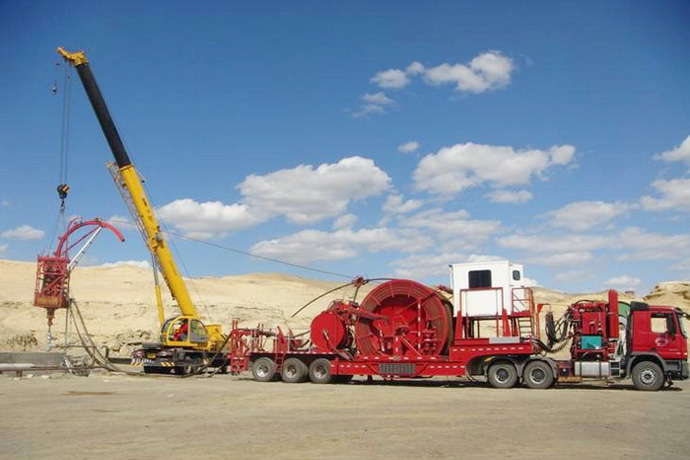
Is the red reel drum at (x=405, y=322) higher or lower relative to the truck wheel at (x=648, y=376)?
higher

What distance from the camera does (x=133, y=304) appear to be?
2231 inches

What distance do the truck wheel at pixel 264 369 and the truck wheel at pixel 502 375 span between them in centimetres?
856

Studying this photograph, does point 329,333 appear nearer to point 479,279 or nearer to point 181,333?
point 479,279

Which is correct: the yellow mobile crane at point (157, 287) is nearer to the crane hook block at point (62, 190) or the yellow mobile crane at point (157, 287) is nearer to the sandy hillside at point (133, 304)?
the crane hook block at point (62, 190)

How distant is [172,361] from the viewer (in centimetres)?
2967

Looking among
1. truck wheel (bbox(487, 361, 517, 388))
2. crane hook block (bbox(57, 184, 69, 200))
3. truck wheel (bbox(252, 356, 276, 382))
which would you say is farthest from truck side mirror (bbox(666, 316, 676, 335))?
crane hook block (bbox(57, 184, 69, 200))

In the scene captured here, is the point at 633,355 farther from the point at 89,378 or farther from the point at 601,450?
the point at 89,378

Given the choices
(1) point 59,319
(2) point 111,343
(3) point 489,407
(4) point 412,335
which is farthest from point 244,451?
(1) point 59,319

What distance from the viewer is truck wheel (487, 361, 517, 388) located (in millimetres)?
22953

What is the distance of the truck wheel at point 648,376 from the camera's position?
22.0 metres

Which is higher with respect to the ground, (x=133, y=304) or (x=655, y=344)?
(x=133, y=304)

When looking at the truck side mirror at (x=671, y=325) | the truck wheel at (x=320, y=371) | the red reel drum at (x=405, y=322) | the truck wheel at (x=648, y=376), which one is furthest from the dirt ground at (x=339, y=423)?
the truck wheel at (x=320, y=371)

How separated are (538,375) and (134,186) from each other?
19304mm

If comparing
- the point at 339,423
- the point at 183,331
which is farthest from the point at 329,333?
the point at 339,423
